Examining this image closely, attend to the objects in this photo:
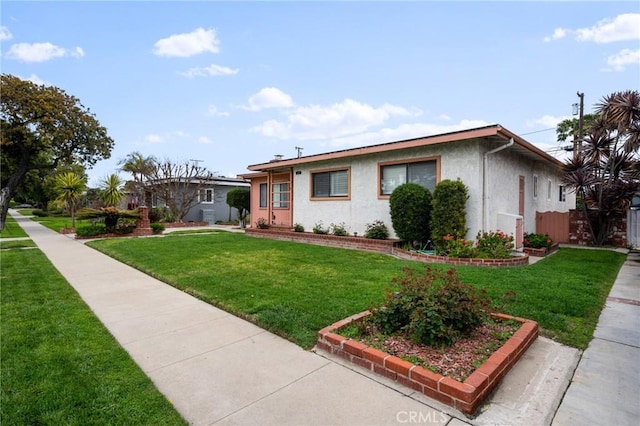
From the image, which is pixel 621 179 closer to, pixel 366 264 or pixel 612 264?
pixel 612 264

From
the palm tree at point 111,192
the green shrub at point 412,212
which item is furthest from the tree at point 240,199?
the green shrub at point 412,212

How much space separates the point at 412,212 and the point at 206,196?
59.1ft

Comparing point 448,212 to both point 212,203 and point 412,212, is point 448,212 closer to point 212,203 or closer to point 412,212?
point 412,212

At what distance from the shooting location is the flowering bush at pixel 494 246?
23.9ft

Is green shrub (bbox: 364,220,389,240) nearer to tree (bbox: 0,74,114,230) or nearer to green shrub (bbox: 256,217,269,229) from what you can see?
green shrub (bbox: 256,217,269,229)

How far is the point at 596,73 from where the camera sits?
1251 cm

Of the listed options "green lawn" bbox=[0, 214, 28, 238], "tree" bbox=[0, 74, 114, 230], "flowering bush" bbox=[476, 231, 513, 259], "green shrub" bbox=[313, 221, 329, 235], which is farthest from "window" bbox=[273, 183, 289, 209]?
"tree" bbox=[0, 74, 114, 230]

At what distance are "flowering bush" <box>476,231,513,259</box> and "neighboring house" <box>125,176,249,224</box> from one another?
16990 millimetres

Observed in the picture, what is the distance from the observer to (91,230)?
13375mm

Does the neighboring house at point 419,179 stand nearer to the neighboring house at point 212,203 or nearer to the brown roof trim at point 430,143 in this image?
the brown roof trim at point 430,143

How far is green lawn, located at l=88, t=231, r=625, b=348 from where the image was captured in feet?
13.0

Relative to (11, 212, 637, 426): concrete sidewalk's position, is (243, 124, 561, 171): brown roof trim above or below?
above

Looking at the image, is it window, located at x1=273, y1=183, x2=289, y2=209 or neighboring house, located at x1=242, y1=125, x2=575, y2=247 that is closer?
neighboring house, located at x1=242, y1=125, x2=575, y2=247

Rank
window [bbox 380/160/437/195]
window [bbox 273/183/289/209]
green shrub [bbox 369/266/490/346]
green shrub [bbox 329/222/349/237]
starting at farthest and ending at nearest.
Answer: window [bbox 273/183/289/209] < green shrub [bbox 329/222/349/237] < window [bbox 380/160/437/195] < green shrub [bbox 369/266/490/346]
